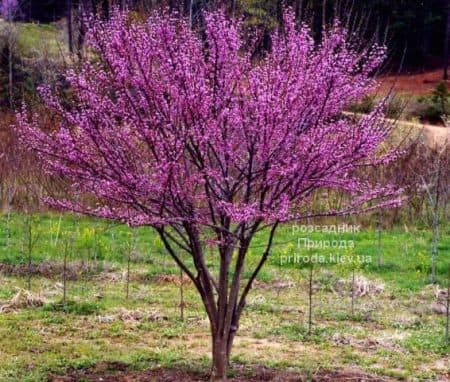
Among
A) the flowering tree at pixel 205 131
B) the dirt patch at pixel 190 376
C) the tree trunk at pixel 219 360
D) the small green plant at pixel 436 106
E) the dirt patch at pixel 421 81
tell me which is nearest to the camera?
the flowering tree at pixel 205 131

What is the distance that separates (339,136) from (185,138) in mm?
1106

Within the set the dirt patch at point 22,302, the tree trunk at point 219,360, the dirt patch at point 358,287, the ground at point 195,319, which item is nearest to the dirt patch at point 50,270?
the ground at point 195,319

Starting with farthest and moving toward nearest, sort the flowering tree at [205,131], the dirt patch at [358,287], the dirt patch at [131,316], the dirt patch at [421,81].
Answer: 1. the dirt patch at [421,81]
2. the dirt patch at [358,287]
3. the dirt patch at [131,316]
4. the flowering tree at [205,131]

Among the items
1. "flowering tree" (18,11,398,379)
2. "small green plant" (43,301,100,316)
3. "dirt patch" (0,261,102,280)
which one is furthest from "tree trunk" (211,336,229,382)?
"dirt patch" (0,261,102,280)

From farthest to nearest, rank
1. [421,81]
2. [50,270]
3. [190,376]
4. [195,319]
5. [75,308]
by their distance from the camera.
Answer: [421,81], [50,270], [75,308], [195,319], [190,376]

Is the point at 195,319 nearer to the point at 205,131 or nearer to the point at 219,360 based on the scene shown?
the point at 219,360

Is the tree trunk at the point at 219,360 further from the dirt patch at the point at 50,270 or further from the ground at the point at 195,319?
the dirt patch at the point at 50,270

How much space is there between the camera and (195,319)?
826 cm

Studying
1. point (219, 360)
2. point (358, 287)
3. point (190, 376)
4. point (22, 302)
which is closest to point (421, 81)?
point (358, 287)

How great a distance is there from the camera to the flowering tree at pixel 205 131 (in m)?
5.22

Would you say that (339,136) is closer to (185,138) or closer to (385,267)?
(185,138)

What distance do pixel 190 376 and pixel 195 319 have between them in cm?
202

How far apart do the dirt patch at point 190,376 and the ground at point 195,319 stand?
0.06 feet

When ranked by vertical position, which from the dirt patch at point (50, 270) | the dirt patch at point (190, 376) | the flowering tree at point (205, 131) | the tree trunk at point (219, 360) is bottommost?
the dirt patch at point (50, 270)
